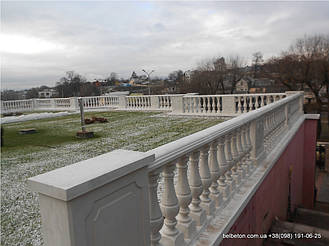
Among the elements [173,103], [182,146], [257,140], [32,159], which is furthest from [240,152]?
[173,103]

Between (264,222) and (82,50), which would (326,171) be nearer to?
(264,222)

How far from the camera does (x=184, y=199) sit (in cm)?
185

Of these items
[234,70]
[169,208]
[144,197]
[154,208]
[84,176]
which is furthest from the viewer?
[234,70]

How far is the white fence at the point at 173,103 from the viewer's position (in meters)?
10.0

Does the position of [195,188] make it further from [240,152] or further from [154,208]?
[240,152]

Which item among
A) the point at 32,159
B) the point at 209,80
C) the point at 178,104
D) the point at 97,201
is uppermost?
the point at 209,80

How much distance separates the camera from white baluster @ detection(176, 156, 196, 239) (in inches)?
71.9

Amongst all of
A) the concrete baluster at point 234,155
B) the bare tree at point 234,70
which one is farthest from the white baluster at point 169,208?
the bare tree at point 234,70

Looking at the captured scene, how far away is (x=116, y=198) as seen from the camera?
3.81 feet

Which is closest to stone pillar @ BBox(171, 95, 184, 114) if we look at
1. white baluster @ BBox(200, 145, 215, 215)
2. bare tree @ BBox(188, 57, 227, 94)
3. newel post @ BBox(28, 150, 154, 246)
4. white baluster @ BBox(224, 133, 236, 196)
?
white baluster @ BBox(224, 133, 236, 196)

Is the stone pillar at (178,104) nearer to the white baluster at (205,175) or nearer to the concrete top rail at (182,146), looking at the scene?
the concrete top rail at (182,146)

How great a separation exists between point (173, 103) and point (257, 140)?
7.80m

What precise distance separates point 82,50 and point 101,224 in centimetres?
1968

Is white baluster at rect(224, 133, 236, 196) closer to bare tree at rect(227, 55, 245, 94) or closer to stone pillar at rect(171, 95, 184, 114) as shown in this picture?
stone pillar at rect(171, 95, 184, 114)
